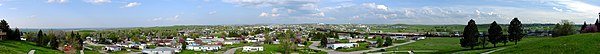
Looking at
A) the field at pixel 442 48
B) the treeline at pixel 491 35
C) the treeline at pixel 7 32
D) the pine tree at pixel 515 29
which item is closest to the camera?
the field at pixel 442 48

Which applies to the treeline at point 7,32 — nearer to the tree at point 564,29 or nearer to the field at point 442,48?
the field at point 442,48

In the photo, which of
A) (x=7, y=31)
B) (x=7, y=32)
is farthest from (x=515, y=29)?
(x=7, y=31)

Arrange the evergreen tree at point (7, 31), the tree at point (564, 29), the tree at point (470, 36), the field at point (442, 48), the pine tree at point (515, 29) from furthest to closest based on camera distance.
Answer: the evergreen tree at point (7, 31)
the tree at point (564, 29)
the pine tree at point (515, 29)
the tree at point (470, 36)
the field at point (442, 48)

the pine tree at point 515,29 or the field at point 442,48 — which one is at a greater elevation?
the pine tree at point 515,29

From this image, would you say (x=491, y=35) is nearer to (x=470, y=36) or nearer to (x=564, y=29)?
(x=470, y=36)

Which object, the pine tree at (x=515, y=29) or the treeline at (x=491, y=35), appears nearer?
the treeline at (x=491, y=35)

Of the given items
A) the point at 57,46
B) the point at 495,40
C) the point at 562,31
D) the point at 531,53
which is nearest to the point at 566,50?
the point at 531,53

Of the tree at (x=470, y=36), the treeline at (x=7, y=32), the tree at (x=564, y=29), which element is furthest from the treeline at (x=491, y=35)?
the treeline at (x=7, y=32)

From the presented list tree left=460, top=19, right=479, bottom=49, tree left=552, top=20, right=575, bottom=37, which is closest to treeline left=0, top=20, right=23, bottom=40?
tree left=460, top=19, right=479, bottom=49

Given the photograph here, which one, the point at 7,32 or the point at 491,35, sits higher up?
the point at 7,32

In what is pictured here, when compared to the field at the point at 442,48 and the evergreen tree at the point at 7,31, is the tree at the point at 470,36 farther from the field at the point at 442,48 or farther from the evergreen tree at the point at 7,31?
the evergreen tree at the point at 7,31

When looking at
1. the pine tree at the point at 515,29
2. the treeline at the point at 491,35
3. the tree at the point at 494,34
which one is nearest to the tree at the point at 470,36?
the treeline at the point at 491,35
